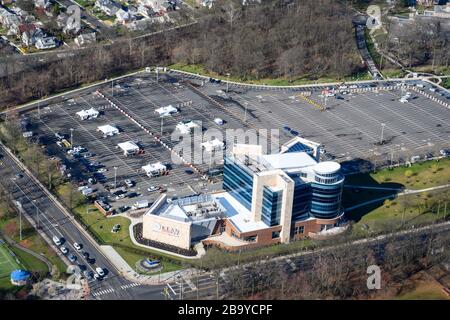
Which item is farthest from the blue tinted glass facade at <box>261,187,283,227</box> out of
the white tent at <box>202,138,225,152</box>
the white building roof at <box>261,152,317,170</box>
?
the white tent at <box>202,138,225,152</box>

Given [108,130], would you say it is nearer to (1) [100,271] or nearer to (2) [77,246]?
(2) [77,246]

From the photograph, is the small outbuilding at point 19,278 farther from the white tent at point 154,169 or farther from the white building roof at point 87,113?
the white building roof at point 87,113

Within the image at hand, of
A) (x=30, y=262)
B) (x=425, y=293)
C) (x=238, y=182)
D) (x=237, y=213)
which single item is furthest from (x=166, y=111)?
(x=425, y=293)

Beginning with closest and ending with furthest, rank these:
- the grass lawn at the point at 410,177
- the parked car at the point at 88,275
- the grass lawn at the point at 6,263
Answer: the parked car at the point at 88,275
the grass lawn at the point at 6,263
the grass lawn at the point at 410,177

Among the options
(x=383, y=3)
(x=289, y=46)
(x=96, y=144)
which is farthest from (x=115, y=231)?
(x=383, y=3)

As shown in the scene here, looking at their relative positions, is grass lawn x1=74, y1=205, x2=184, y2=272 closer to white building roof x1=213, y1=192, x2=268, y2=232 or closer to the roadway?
the roadway

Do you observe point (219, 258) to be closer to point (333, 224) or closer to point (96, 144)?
point (333, 224)

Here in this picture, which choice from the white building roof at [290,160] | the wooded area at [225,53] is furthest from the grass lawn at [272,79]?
the white building roof at [290,160]
